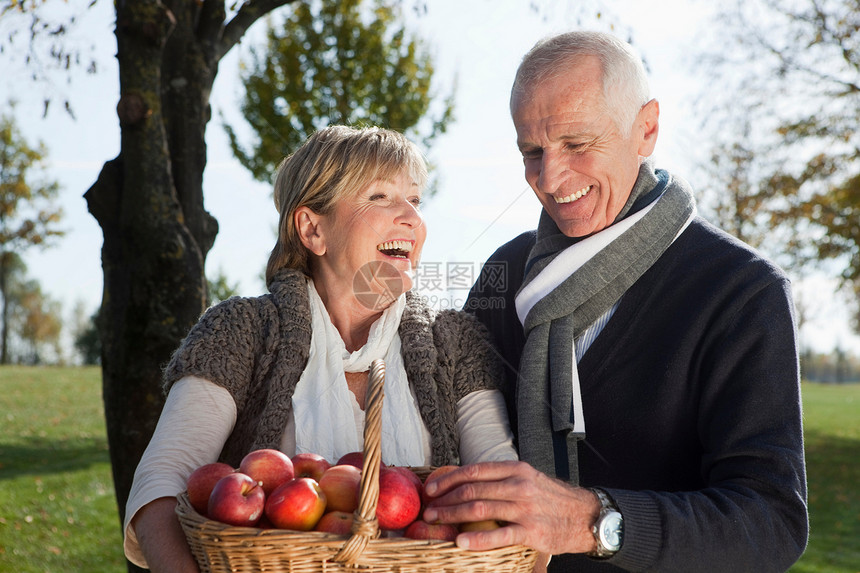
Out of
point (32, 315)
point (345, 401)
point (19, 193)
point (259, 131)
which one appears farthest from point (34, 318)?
point (345, 401)

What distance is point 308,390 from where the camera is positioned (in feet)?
7.87

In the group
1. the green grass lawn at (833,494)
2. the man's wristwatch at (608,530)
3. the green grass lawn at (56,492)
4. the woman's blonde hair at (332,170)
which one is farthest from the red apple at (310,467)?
the green grass lawn at (833,494)

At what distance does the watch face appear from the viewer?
182 cm

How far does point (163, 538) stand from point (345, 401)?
0.69m

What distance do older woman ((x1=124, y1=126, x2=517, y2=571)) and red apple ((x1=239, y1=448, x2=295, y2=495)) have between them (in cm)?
37

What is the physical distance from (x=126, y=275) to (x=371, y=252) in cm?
169

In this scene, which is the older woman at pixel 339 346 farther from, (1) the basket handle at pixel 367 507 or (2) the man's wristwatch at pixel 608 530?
(1) the basket handle at pixel 367 507

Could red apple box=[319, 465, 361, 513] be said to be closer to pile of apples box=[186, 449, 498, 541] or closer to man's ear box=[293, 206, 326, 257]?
pile of apples box=[186, 449, 498, 541]

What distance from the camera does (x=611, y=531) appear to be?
1.83 meters

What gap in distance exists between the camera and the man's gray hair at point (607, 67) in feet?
7.90

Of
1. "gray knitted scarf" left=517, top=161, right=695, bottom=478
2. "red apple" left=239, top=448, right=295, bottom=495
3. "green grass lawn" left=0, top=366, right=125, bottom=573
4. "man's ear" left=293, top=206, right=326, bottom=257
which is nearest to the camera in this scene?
"red apple" left=239, top=448, right=295, bottom=495

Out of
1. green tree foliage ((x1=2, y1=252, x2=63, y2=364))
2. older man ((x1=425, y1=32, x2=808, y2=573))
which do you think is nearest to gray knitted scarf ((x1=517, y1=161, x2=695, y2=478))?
older man ((x1=425, y1=32, x2=808, y2=573))

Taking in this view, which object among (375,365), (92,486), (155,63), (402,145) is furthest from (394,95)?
(375,365)

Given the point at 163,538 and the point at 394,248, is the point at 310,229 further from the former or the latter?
the point at 163,538
